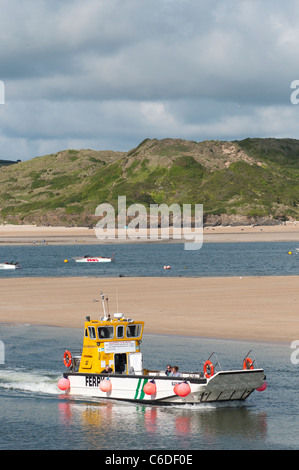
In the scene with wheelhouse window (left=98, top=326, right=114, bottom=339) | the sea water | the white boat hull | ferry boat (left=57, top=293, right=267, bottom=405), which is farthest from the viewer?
wheelhouse window (left=98, top=326, right=114, bottom=339)

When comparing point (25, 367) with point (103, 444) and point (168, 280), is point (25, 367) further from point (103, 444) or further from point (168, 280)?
point (168, 280)

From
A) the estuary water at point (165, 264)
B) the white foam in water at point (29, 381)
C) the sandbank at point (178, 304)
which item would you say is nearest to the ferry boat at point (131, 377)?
the white foam in water at point (29, 381)

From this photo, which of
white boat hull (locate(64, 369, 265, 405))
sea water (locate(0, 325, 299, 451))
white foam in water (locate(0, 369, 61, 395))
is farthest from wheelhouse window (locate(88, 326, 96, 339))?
white foam in water (locate(0, 369, 61, 395))

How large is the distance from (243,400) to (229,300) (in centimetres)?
2996

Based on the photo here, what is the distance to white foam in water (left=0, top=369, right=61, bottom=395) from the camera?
38.7 m

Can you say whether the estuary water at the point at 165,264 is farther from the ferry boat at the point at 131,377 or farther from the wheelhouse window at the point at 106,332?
the wheelhouse window at the point at 106,332

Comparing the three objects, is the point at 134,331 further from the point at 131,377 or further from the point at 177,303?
the point at 177,303

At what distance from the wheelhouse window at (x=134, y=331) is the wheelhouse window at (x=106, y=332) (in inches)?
33.9

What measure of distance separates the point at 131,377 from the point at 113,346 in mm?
2225

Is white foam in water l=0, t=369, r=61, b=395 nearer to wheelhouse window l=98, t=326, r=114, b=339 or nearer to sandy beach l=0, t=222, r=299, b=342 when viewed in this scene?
wheelhouse window l=98, t=326, r=114, b=339

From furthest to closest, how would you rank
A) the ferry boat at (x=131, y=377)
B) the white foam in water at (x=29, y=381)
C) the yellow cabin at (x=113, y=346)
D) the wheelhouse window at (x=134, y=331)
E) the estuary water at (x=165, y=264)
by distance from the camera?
the estuary water at (x=165, y=264) → the white foam in water at (x=29, y=381) → the wheelhouse window at (x=134, y=331) → the yellow cabin at (x=113, y=346) → the ferry boat at (x=131, y=377)

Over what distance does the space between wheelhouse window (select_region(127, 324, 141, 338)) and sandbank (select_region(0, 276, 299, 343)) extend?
1260 centimetres

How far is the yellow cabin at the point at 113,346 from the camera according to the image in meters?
36.0

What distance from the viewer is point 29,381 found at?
39.9m
